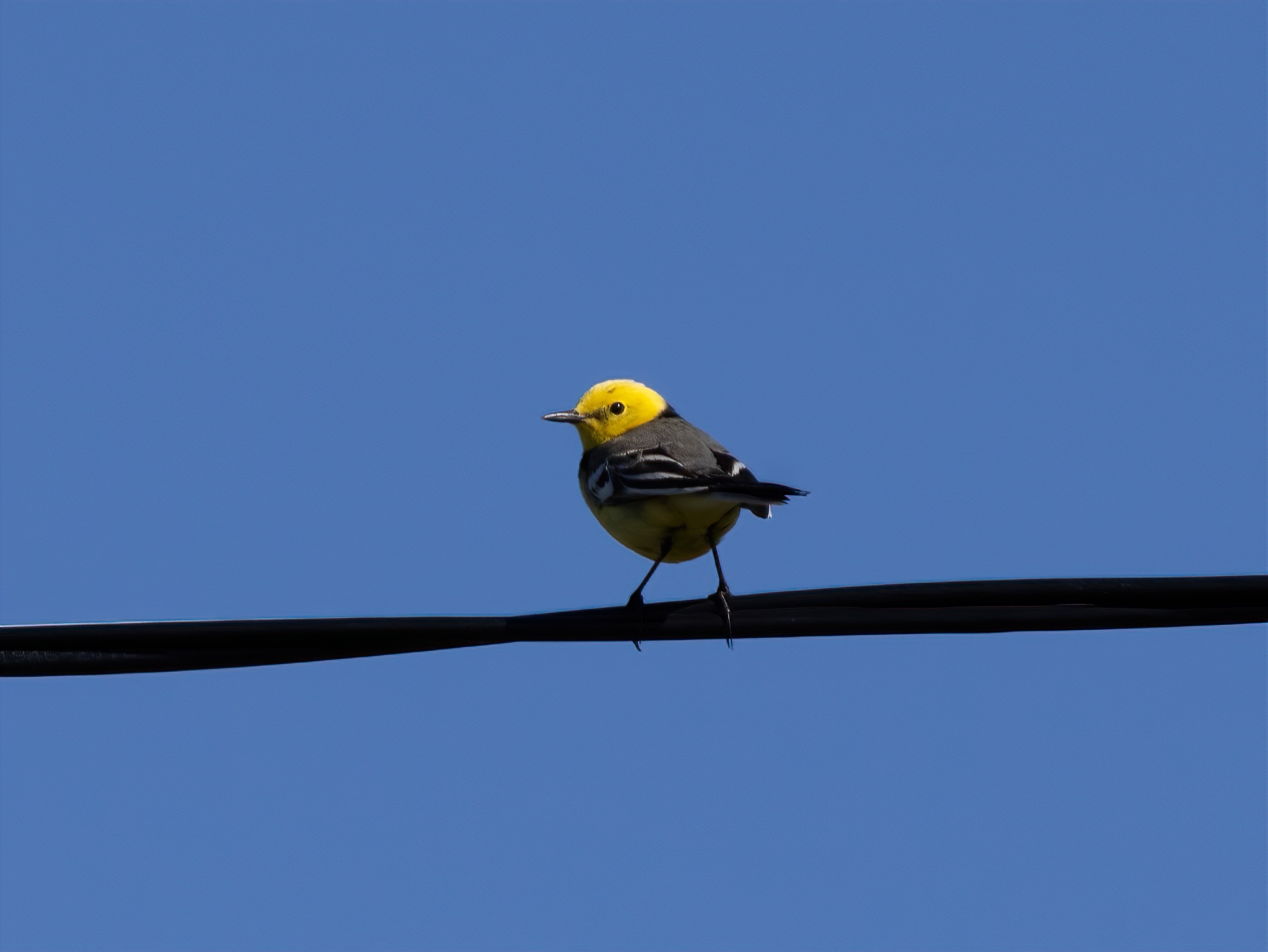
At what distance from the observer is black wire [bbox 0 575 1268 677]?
5512 millimetres

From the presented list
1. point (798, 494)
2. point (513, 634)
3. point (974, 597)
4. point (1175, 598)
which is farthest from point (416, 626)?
point (1175, 598)

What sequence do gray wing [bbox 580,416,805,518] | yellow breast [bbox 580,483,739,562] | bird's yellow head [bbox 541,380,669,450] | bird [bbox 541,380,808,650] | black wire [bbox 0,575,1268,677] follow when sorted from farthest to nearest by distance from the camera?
bird's yellow head [bbox 541,380,669,450]
yellow breast [bbox 580,483,739,562]
bird [bbox 541,380,808,650]
gray wing [bbox 580,416,805,518]
black wire [bbox 0,575,1268,677]

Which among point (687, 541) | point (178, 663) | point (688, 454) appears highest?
point (688, 454)

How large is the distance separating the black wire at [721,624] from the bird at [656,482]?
0.44 meters

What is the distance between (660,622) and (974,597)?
150cm

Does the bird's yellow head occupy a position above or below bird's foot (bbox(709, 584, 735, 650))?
above

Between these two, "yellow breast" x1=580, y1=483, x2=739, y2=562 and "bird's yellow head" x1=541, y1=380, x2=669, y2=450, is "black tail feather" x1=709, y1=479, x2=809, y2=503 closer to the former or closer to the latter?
"yellow breast" x1=580, y1=483, x2=739, y2=562

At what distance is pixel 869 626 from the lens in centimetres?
572

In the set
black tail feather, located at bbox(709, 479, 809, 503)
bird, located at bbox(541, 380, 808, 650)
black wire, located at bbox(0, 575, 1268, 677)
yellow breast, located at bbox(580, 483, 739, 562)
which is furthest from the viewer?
yellow breast, located at bbox(580, 483, 739, 562)

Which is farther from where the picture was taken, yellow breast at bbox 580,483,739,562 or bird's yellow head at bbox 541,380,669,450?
bird's yellow head at bbox 541,380,669,450

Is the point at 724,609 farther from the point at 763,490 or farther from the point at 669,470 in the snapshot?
the point at 669,470

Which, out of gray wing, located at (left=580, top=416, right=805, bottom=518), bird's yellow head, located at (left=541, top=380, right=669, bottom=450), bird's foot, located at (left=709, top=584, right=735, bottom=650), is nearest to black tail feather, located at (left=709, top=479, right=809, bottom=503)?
gray wing, located at (left=580, top=416, right=805, bottom=518)

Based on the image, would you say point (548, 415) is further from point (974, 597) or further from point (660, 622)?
point (974, 597)

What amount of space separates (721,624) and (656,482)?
5.75 ft
